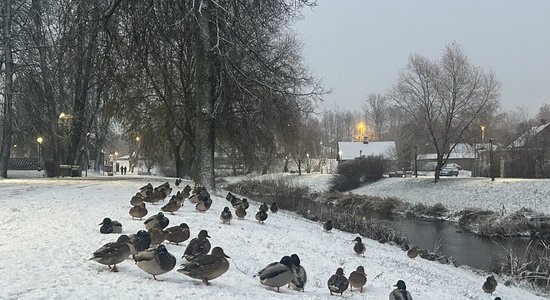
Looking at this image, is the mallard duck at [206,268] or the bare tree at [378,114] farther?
the bare tree at [378,114]

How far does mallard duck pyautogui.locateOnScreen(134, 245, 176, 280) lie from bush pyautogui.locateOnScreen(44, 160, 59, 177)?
29.1m

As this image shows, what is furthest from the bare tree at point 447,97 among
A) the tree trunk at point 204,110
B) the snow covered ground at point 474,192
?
the tree trunk at point 204,110

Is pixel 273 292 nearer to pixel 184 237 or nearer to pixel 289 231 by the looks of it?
pixel 184 237

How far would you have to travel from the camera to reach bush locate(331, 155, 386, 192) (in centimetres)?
5284

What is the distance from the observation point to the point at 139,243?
25.9 feet

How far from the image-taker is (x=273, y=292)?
759 centimetres

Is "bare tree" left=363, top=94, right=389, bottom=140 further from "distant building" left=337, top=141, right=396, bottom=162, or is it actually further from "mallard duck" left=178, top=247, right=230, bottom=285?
"mallard duck" left=178, top=247, right=230, bottom=285

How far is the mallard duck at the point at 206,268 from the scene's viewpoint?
7.04 metres

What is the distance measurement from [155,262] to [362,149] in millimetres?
76525

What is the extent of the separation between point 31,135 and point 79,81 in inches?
189

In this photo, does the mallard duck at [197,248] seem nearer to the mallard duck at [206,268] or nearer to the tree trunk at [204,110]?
the mallard duck at [206,268]

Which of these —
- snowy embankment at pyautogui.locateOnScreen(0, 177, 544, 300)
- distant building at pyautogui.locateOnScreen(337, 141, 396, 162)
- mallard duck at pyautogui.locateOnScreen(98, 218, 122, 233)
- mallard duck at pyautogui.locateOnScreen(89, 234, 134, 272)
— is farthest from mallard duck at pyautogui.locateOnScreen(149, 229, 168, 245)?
distant building at pyautogui.locateOnScreen(337, 141, 396, 162)

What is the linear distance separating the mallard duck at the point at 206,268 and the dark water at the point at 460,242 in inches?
572

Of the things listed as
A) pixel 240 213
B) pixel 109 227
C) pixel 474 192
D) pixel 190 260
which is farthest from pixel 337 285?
pixel 474 192
